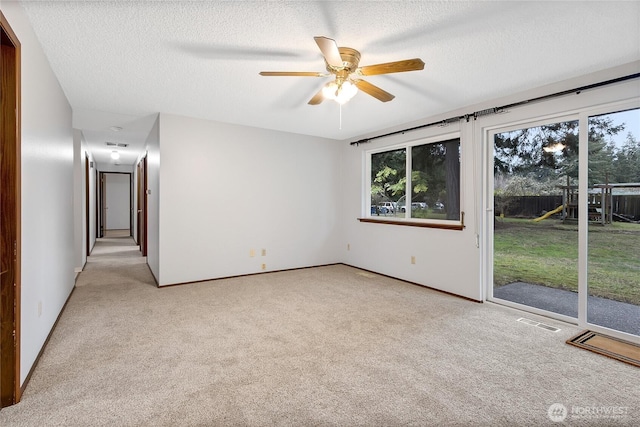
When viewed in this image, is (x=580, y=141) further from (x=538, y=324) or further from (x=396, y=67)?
(x=396, y=67)

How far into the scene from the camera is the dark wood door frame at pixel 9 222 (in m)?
1.75

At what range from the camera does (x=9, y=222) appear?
178 cm

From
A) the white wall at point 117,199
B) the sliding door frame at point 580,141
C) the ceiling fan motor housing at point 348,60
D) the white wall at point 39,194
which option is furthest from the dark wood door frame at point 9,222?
the white wall at point 117,199

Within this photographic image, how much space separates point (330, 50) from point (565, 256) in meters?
3.01

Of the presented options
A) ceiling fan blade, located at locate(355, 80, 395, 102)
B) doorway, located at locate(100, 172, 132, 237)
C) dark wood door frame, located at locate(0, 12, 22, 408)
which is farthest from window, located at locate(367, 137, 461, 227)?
doorway, located at locate(100, 172, 132, 237)

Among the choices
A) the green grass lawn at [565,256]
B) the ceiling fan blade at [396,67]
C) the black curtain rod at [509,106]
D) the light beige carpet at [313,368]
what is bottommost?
the light beige carpet at [313,368]

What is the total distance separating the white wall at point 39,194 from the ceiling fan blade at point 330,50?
1.69 meters

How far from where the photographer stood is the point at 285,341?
8.63 ft

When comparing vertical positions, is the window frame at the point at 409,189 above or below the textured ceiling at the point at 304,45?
below

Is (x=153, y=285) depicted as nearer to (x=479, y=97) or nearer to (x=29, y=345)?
(x=29, y=345)

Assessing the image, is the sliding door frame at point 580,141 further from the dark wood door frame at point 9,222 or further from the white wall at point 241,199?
the dark wood door frame at point 9,222

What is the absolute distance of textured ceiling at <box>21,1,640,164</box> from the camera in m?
1.96

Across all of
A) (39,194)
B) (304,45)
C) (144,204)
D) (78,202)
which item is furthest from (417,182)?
(78,202)

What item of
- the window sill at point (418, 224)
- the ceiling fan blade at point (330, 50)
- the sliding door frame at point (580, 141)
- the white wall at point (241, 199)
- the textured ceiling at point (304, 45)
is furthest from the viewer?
the white wall at point (241, 199)
